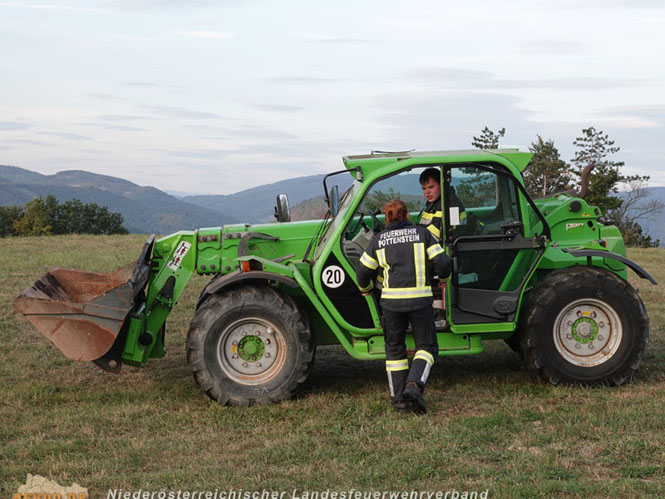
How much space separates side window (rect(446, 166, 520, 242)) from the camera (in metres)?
7.15

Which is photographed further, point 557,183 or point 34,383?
point 557,183

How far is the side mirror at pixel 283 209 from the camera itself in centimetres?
814

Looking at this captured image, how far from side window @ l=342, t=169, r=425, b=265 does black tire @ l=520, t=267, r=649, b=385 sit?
4.74 feet

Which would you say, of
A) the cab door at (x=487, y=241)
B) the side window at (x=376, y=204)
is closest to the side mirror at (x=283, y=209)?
the side window at (x=376, y=204)

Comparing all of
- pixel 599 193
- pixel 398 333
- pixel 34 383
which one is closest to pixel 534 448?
pixel 398 333

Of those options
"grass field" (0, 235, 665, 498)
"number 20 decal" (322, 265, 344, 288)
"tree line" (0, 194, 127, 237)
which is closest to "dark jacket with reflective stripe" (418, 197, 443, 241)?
"number 20 decal" (322, 265, 344, 288)

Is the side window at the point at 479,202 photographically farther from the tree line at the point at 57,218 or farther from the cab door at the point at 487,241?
the tree line at the point at 57,218

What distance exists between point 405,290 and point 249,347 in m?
1.57

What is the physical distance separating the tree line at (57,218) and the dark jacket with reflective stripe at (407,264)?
71121 millimetres

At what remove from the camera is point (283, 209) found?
820 centimetres

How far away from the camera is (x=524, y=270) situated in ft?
24.2

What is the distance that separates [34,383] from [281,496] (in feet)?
13.3

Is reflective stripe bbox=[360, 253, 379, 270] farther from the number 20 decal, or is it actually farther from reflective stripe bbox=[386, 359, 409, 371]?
reflective stripe bbox=[386, 359, 409, 371]

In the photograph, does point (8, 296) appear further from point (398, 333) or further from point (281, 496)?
point (281, 496)
